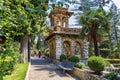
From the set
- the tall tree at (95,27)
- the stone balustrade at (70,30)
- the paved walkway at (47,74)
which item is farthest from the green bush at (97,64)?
the stone balustrade at (70,30)

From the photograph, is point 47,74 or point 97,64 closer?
point 97,64

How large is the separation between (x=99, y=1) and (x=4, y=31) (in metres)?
1.79

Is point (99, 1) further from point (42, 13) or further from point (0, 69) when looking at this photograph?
point (0, 69)

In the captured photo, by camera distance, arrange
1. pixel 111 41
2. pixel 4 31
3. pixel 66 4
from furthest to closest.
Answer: pixel 111 41, pixel 66 4, pixel 4 31

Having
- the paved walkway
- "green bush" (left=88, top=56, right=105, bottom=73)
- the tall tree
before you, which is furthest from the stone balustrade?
"green bush" (left=88, top=56, right=105, bottom=73)

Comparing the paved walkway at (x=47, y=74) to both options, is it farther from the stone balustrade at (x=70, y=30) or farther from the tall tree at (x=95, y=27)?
the stone balustrade at (x=70, y=30)

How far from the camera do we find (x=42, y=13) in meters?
3.76

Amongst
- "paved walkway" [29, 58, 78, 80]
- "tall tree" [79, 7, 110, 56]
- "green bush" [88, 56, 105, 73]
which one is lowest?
"paved walkway" [29, 58, 78, 80]

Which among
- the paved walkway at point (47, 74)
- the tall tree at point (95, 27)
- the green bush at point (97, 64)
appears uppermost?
the tall tree at point (95, 27)

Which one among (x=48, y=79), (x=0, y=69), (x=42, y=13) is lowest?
(x=48, y=79)

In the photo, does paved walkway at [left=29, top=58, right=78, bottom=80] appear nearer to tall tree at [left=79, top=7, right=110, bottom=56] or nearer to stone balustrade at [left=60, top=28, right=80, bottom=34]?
tall tree at [left=79, top=7, right=110, bottom=56]

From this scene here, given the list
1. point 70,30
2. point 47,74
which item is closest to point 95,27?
point 70,30

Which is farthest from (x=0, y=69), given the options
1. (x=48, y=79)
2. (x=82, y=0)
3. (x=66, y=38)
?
(x=66, y=38)

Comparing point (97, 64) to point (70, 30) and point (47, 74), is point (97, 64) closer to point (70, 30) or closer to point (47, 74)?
point (47, 74)
